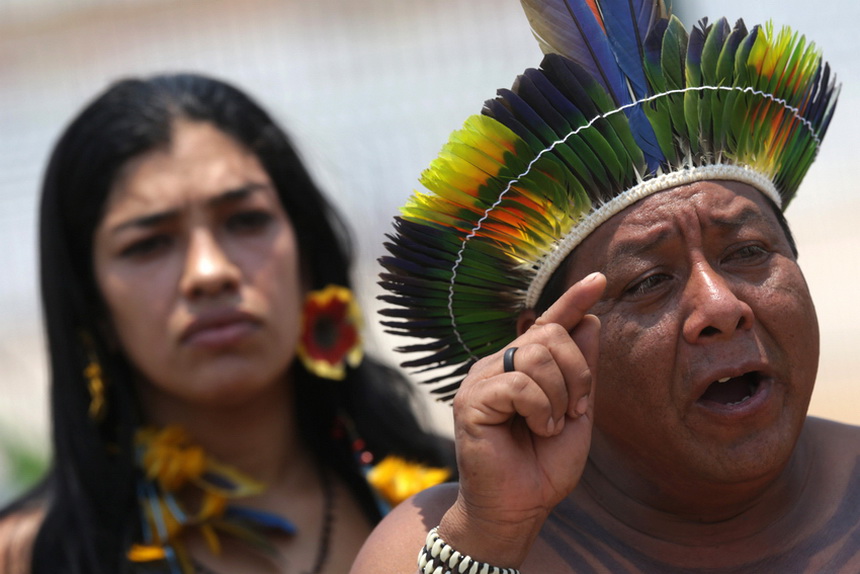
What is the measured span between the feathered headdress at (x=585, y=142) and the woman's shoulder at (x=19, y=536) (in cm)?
191

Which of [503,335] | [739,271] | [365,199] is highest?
[739,271]

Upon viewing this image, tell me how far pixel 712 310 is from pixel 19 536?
2606mm

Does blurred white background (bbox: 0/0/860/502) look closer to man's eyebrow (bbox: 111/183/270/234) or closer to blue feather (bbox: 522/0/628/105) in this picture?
man's eyebrow (bbox: 111/183/270/234)

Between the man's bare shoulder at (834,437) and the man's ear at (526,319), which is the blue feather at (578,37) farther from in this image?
the man's bare shoulder at (834,437)

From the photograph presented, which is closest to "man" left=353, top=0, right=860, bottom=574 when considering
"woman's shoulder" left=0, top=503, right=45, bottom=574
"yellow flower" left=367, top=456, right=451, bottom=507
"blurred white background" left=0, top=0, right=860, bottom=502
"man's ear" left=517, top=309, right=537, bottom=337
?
"man's ear" left=517, top=309, right=537, bottom=337

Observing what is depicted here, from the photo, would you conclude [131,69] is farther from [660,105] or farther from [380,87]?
[660,105]

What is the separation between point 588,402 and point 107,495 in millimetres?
2231

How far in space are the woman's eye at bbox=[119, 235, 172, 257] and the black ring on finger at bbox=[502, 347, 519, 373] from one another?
2015 mm

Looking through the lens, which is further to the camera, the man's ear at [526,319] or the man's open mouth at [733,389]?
the man's ear at [526,319]

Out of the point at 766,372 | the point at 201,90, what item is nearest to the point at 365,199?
the point at 201,90

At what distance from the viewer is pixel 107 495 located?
12.1 ft

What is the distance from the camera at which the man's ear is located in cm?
232

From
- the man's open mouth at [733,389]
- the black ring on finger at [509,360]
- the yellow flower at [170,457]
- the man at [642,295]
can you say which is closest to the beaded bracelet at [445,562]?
the man at [642,295]

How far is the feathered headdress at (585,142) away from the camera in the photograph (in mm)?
2143
